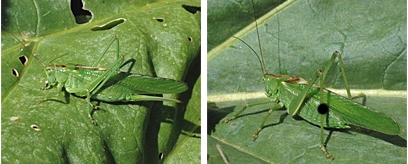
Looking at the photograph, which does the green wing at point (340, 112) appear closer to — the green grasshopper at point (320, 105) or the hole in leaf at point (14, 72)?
the green grasshopper at point (320, 105)

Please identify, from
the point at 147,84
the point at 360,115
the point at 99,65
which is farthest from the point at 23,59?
the point at 360,115

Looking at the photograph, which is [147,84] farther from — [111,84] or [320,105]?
[320,105]

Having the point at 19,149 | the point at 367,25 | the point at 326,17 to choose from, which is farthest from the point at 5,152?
the point at 367,25

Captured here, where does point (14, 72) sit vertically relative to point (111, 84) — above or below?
above

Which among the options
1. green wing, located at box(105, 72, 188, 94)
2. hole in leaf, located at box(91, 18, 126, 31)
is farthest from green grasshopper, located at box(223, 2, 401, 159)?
hole in leaf, located at box(91, 18, 126, 31)

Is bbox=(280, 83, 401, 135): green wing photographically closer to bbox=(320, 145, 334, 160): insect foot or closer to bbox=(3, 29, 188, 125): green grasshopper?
bbox=(320, 145, 334, 160): insect foot
